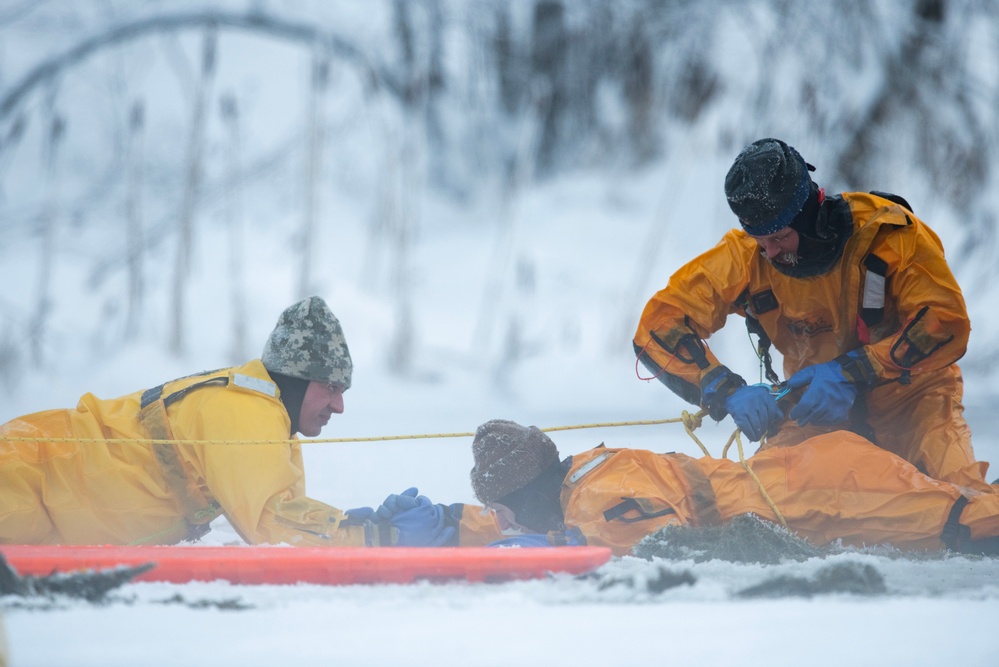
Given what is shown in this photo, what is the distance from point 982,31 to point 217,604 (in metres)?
8.83

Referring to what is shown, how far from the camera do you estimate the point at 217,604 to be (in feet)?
5.77

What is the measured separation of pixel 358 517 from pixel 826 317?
58.6 inches

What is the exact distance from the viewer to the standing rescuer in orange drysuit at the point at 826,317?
258 centimetres

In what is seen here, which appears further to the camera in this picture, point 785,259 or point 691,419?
point 691,419

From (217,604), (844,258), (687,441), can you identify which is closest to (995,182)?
(687,441)

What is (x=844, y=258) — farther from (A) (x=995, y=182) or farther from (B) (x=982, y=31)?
(B) (x=982, y=31)

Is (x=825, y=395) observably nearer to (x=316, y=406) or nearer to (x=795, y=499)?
(x=795, y=499)

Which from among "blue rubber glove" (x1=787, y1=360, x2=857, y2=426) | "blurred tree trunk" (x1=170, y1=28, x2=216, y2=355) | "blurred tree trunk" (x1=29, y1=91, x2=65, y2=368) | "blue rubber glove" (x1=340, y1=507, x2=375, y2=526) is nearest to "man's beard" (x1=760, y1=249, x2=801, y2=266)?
"blue rubber glove" (x1=787, y1=360, x2=857, y2=426)

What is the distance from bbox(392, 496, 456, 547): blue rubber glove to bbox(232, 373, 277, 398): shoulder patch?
0.46 m

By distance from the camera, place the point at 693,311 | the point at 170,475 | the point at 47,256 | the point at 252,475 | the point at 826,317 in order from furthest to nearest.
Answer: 1. the point at 47,256
2. the point at 693,311
3. the point at 826,317
4. the point at 170,475
5. the point at 252,475

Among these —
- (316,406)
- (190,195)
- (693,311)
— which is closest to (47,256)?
(190,195)

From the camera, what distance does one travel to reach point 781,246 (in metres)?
2.69

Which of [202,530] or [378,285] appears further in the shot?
[378,285]

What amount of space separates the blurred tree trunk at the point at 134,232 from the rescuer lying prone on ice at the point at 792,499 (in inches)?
214
